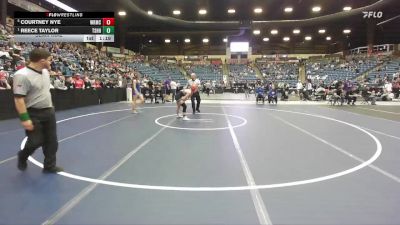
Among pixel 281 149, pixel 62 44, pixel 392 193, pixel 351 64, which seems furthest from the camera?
pixel 351 64

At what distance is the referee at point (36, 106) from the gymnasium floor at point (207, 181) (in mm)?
324

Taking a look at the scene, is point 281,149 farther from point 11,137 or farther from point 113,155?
point 11,137

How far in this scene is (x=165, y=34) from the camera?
142ft

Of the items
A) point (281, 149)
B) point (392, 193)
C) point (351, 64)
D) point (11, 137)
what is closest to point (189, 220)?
point (392, 193)

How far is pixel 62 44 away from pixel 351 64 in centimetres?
3096

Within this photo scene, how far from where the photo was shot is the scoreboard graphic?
1269cm

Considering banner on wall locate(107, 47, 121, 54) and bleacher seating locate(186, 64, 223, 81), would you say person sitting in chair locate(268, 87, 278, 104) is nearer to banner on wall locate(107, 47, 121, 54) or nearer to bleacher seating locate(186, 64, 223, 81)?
bleacher seating locate(186, 64, 223, 81)

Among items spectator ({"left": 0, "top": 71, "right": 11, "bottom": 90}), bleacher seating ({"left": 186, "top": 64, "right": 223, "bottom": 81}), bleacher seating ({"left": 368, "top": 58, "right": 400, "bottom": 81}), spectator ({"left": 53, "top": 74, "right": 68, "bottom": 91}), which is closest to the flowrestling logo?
bleacher seating ({"left": 368, "top": 58, "right": 400, "bottom": 81})

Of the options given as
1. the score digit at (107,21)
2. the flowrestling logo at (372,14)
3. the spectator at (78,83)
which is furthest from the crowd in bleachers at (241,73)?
the score digit at (107,21)

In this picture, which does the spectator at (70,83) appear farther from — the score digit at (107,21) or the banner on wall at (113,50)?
the banner on wall at (113,50)

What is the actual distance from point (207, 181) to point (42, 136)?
2.34 metres

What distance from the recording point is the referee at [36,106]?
172 inches

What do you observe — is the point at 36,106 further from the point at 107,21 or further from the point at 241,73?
the point at 241,73

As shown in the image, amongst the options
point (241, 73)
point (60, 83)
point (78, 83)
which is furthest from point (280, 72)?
point (60, 83)
